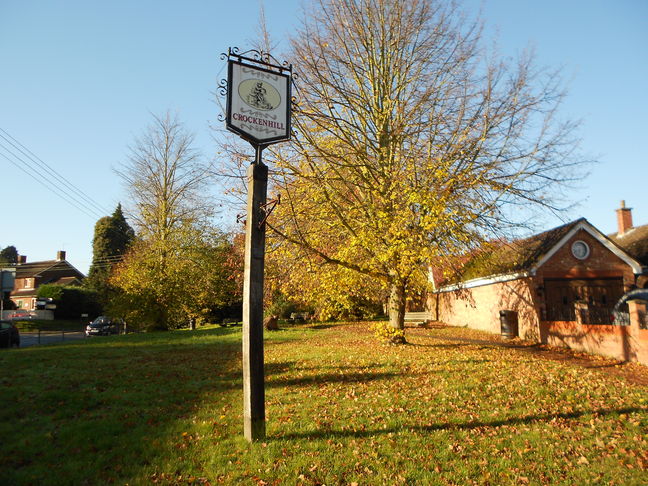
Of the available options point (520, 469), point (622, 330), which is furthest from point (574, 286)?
point (520, 469)

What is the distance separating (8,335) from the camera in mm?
18531

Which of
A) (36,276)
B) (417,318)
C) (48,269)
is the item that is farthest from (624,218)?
(48,269)

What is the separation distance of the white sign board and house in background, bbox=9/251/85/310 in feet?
185

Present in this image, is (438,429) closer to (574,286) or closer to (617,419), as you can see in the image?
(617,419)

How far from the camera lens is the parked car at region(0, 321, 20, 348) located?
18250 millimetres

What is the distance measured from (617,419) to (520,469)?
118 inches

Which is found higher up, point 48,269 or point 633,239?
point 48,269

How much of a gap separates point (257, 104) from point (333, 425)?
499cm

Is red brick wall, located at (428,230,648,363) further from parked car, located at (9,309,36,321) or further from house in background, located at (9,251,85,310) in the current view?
house in background, located at (9,251,85,310)

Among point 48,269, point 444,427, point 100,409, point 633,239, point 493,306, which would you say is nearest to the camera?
point 444,427

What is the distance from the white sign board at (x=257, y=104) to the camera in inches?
233

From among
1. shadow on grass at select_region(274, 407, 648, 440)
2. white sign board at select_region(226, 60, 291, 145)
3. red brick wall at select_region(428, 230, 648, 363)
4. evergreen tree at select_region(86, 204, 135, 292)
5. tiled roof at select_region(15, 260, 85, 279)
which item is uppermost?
evergreen tree at select_region(86, 204, 135, 292)

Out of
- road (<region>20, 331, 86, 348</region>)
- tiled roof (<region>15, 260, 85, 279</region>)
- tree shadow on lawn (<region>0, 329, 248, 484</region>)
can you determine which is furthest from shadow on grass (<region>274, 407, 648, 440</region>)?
tiled roof (<region>15, 260, 85, 279</region>)

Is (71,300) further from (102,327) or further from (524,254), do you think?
(524,254)
